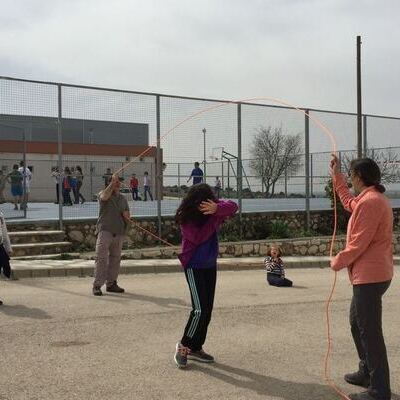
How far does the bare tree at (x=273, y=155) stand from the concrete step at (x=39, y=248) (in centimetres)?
637

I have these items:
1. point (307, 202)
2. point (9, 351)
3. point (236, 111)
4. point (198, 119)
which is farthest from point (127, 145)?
point (9, 351)

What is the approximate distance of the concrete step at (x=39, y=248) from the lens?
44.1 ft

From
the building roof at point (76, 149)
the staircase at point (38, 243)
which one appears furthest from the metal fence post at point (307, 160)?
the staircase at point (38, 243)

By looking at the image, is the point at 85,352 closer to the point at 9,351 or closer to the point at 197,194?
the point at 9,351

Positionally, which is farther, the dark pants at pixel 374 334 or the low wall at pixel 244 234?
the low wall at pixel 244 234

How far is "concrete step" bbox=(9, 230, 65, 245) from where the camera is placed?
13.7 metres

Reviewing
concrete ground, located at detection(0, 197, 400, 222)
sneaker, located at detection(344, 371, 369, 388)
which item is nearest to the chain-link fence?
concrete ground, located at detection(0, 197, 400, 222)

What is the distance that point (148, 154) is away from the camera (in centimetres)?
1582

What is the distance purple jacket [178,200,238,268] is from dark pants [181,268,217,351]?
0.25 ft

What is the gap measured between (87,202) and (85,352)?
361 inches

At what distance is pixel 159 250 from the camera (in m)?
14.9

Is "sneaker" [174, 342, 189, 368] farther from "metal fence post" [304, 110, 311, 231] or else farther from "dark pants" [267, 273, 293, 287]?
"metal fence post" [304, 110, 311, 231]

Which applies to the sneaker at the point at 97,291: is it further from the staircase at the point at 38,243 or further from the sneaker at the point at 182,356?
the staircase at the point at 38,243

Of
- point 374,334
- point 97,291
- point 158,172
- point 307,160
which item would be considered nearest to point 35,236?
point 158,172
